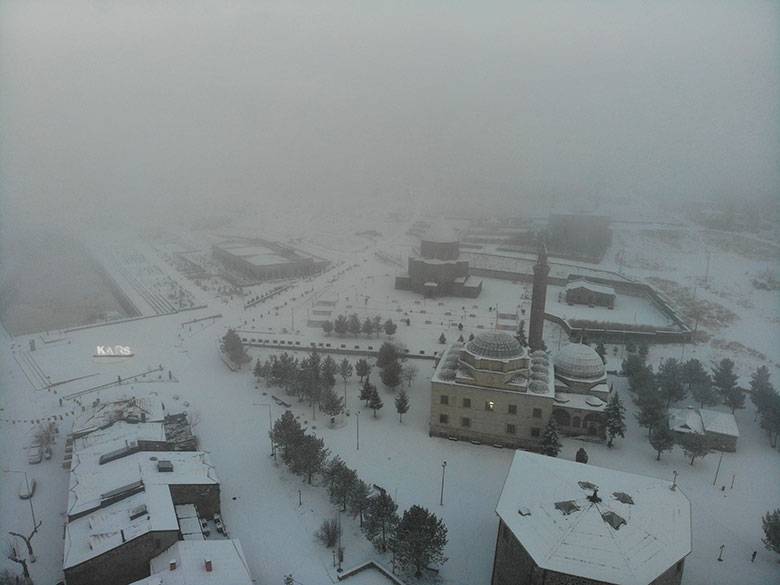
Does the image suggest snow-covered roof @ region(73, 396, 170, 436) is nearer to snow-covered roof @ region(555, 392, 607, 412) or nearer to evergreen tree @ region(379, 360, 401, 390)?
evergreen tree @ region(379, 360, 401, 390)

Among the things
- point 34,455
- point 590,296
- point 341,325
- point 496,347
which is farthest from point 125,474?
point 590,296

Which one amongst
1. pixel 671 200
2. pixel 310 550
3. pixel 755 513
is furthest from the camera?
pixel 671 200

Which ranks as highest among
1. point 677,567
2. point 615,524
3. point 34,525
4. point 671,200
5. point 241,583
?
point 671,200

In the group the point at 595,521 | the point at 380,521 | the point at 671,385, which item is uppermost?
the point at 595,521

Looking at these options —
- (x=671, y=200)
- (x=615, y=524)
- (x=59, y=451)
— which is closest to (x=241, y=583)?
(x=615, y=524)

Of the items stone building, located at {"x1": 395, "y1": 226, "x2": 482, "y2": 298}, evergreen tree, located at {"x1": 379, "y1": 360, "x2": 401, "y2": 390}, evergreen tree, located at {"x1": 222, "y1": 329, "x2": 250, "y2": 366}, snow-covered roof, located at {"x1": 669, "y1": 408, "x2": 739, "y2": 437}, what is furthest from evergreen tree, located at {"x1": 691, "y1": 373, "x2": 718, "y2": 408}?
evergreen tree, located at {"x1": 222, "y1": 329, "x2": 250, "y2": 366}

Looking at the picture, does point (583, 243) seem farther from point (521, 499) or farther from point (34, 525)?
point (34, 525)

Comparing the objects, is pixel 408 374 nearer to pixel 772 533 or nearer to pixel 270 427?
pixel 270 427
